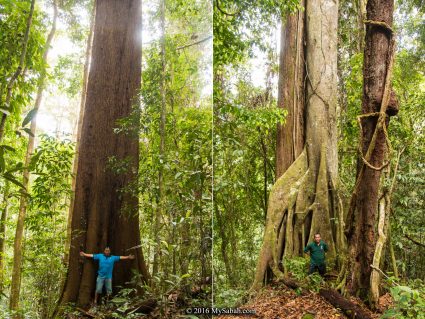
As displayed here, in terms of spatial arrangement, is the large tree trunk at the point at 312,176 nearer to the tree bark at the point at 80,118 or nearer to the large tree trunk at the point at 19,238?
the tree bark at the point at 80,118

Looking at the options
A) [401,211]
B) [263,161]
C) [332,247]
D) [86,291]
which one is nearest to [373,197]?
[332,247]

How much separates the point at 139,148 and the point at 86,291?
0.74 m

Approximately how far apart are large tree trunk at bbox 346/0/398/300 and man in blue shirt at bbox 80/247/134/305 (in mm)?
1820

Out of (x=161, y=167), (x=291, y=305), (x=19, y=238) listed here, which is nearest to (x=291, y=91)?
(x=291, y=305)

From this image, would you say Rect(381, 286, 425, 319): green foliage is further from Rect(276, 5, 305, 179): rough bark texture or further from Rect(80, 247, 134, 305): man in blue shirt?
Rect(80, 247, 134, 305): man in blue shirt

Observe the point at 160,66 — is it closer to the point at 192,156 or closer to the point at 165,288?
the point at 192,156

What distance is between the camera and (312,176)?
3359 millimetres

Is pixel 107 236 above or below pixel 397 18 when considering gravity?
below

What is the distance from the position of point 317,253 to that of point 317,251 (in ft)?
0.05

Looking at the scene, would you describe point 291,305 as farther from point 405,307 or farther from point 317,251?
point 405,307

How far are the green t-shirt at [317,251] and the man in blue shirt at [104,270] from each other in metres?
1.69

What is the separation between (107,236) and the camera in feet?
6.22

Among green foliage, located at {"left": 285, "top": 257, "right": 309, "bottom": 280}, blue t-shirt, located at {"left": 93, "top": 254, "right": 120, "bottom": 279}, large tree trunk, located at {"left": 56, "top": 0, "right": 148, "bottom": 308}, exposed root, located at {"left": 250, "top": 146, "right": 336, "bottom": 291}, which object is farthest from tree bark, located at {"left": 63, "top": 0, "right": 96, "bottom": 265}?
green foliage, located at {"left": 285, "top": 257, "right": 309, "bottom": 280}

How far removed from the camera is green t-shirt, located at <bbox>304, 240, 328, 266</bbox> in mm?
3000
